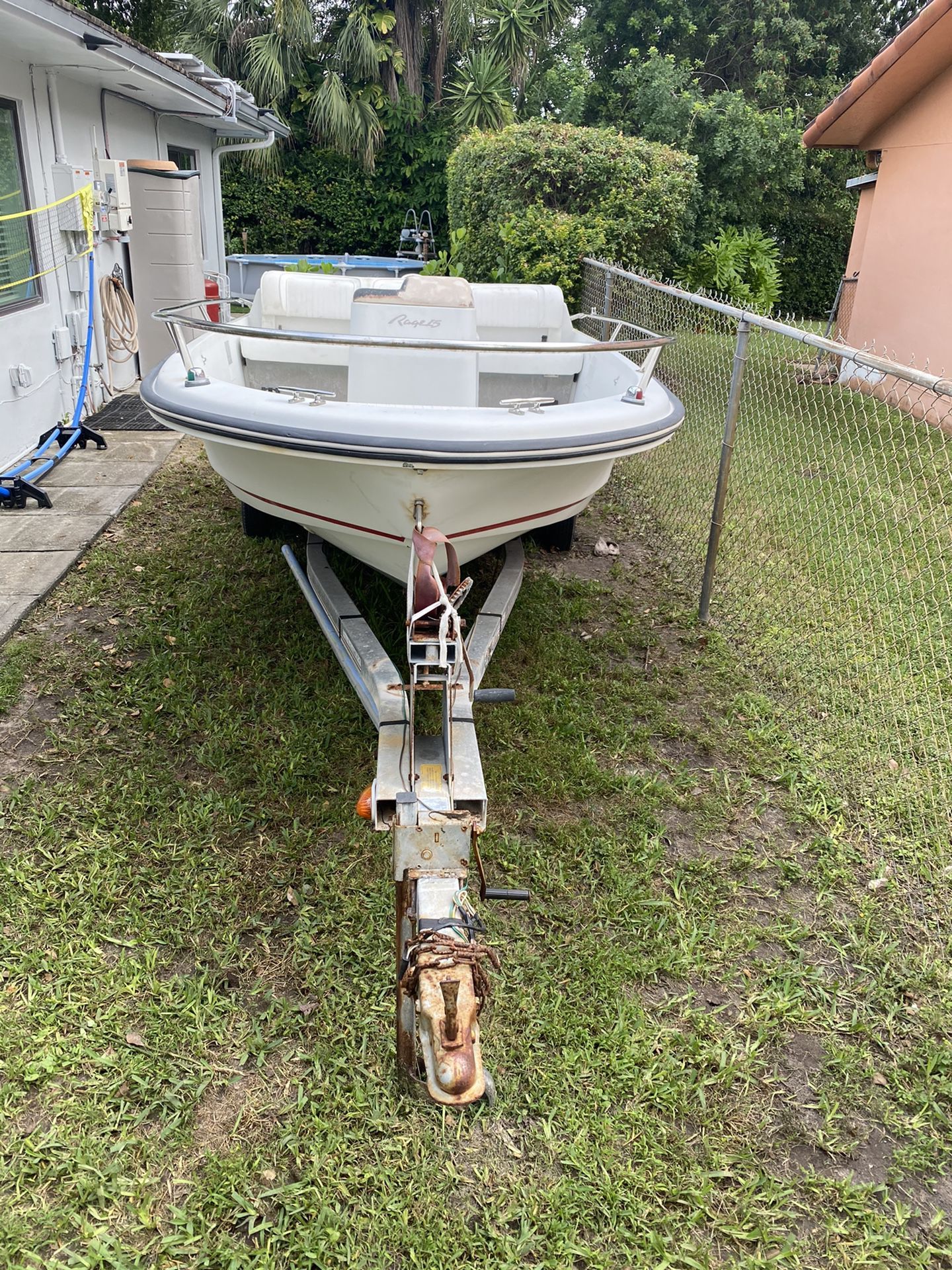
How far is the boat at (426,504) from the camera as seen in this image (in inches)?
79.7

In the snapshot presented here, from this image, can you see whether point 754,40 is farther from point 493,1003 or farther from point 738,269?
point 493,1003

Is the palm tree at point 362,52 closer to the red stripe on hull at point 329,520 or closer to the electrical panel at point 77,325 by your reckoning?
the electrical panel at point 77,325

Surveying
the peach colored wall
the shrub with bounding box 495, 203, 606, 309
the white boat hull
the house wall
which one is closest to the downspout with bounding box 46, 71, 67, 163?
the house wall

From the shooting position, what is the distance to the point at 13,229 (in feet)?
20.5

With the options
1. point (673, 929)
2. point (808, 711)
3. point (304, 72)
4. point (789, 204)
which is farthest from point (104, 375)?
point (789, 204)

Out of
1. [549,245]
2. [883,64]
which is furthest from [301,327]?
[883,64]

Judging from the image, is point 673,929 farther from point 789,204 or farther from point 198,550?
point 789,204

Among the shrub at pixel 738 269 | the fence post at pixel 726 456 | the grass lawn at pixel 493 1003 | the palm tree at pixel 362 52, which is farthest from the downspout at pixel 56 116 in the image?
the palm tree at pixel 362 52

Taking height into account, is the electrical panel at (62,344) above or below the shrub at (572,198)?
below

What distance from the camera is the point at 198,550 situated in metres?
5.11

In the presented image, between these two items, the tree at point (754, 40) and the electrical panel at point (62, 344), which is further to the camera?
the tree at point (754, 40)

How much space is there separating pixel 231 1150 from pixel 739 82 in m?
24.1

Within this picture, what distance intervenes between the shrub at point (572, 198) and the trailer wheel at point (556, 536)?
177 inches

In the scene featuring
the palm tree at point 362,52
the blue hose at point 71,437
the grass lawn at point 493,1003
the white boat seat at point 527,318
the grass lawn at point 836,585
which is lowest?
the grass lawn at point 493,1003
